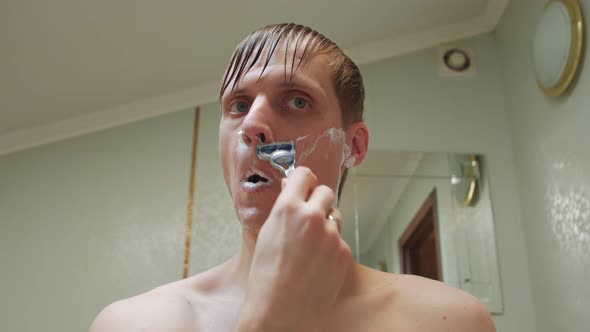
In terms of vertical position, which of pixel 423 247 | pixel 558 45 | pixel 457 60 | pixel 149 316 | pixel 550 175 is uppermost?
pixel 457 60

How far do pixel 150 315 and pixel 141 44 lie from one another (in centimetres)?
89

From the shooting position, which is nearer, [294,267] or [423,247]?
[294,267]

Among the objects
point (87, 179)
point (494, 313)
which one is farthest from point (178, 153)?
point (494, 313)

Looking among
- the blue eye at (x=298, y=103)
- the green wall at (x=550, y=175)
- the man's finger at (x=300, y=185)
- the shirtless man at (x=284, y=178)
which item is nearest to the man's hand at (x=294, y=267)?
the man's finger at (x=300, y=185)

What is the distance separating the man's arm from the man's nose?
272 millimetres

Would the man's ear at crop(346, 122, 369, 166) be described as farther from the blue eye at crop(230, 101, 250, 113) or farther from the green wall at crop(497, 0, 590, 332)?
the green wall at crop(497, 0, 590, 332)

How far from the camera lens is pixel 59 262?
1.59 metres

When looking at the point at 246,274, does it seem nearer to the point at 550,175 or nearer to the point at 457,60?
the point at 550,175

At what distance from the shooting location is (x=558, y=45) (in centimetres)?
143

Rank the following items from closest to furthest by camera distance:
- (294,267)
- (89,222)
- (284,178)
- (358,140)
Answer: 1. (294,267)
2. (284,178)
3. (358,140)
4. (89,222)

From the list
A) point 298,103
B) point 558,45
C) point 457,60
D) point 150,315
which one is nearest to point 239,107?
point 298,103

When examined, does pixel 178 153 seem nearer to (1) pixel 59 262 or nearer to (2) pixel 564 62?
(1) pixel 59 262

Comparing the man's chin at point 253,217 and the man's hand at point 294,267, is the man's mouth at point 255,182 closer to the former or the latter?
the man's chin at point 253,217

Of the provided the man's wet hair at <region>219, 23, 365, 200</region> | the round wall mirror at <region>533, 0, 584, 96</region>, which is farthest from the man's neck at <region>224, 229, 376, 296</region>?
the round wall mirror at <region>533, 0, 584, 96</region>
